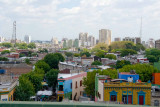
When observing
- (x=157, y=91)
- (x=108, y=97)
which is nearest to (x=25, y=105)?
(x=108, y=97)

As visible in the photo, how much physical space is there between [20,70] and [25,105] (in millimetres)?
27643

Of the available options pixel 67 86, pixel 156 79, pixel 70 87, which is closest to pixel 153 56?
pixel 156 79

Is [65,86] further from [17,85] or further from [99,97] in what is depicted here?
[99,97]

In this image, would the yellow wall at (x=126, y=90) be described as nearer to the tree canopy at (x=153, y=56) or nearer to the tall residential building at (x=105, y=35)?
the tree canopy at (x=153, y=56)

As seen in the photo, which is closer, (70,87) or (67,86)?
(67,86)

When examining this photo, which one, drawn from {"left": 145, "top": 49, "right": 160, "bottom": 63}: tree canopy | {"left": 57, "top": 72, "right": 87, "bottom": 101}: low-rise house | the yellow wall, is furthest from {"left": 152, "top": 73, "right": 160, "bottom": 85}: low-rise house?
{"left": 145, "top": 49, "right": 160, "bottom": 63}: tree canopy

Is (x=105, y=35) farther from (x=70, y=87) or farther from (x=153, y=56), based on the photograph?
(x=70, y=87)

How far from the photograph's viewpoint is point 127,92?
15.5m

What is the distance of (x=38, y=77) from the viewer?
23203 mm

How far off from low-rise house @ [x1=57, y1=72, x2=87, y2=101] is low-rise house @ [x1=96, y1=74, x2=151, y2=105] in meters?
7.33

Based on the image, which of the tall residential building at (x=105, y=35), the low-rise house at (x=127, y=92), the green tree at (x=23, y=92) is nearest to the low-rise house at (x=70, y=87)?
the green tree at (x=23, y=92)

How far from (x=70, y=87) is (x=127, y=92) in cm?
874

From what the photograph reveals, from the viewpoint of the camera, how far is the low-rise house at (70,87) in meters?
22.3

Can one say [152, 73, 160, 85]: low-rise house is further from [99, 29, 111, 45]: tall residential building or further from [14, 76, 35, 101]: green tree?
[99, 29, 111, 45]: tall residential building
